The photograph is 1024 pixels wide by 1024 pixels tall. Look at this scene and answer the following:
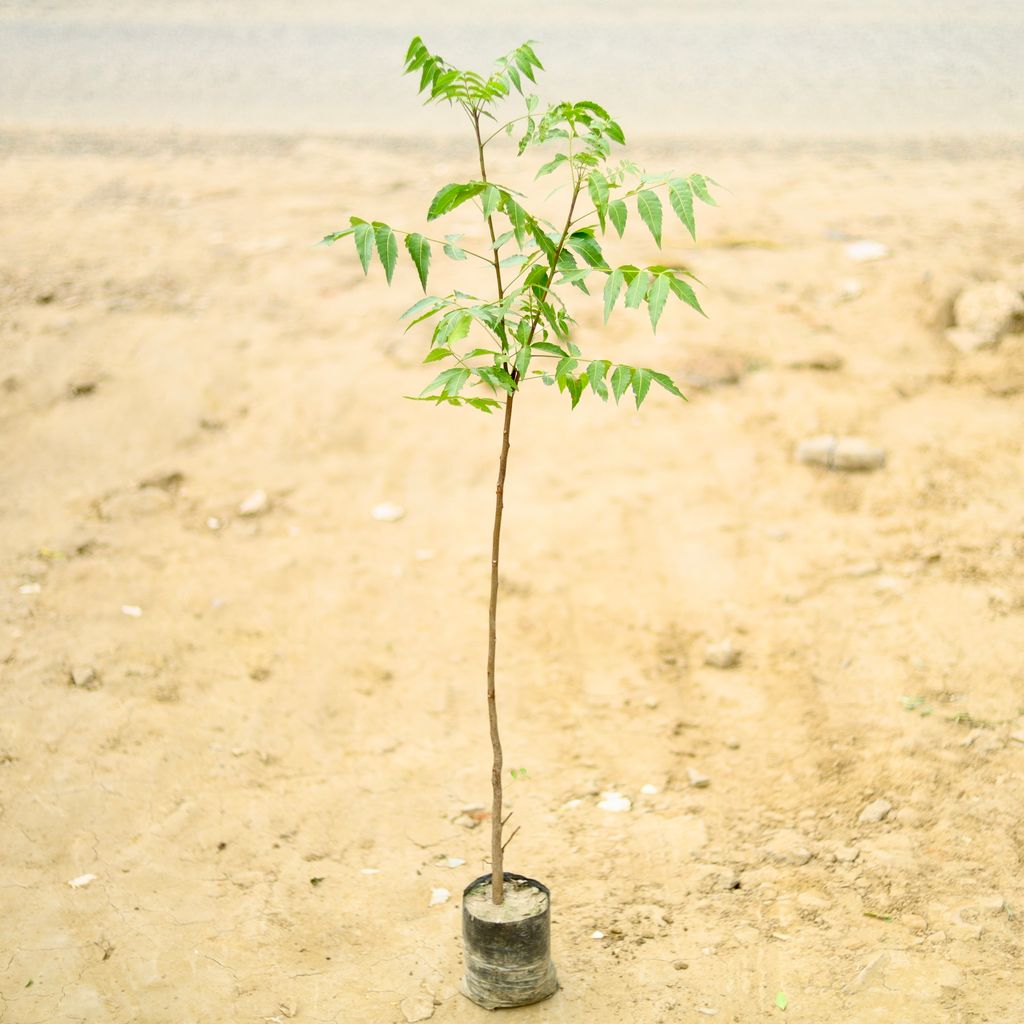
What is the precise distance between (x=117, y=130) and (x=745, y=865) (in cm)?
713

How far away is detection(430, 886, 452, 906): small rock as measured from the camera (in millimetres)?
3209

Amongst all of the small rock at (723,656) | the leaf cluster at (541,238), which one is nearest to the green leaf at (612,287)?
the leaf cluster at (541,238)

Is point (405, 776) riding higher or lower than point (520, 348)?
lower

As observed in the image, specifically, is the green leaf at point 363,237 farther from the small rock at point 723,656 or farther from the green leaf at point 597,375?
the small rock at point 723,656

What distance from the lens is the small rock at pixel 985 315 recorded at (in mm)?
5652

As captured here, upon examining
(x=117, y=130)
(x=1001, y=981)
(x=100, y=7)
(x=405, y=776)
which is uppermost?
(x=100, y=7)

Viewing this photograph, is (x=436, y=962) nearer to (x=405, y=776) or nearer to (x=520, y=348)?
(x=405, y=776)

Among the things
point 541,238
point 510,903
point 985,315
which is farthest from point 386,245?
point 985,315

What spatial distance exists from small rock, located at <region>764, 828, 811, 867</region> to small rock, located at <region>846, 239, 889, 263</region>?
390cm

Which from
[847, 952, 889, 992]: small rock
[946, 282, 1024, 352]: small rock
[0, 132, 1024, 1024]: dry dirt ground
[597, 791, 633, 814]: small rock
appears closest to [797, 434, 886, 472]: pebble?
[0, 132, 1024, 1024]: dry dirt ground

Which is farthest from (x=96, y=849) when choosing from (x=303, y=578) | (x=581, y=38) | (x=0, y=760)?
(x=581, y=38)

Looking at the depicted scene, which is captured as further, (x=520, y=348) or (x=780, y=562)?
(x=780, y=562)

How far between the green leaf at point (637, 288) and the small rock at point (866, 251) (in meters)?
4.53

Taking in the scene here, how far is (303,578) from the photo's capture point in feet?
15.5
